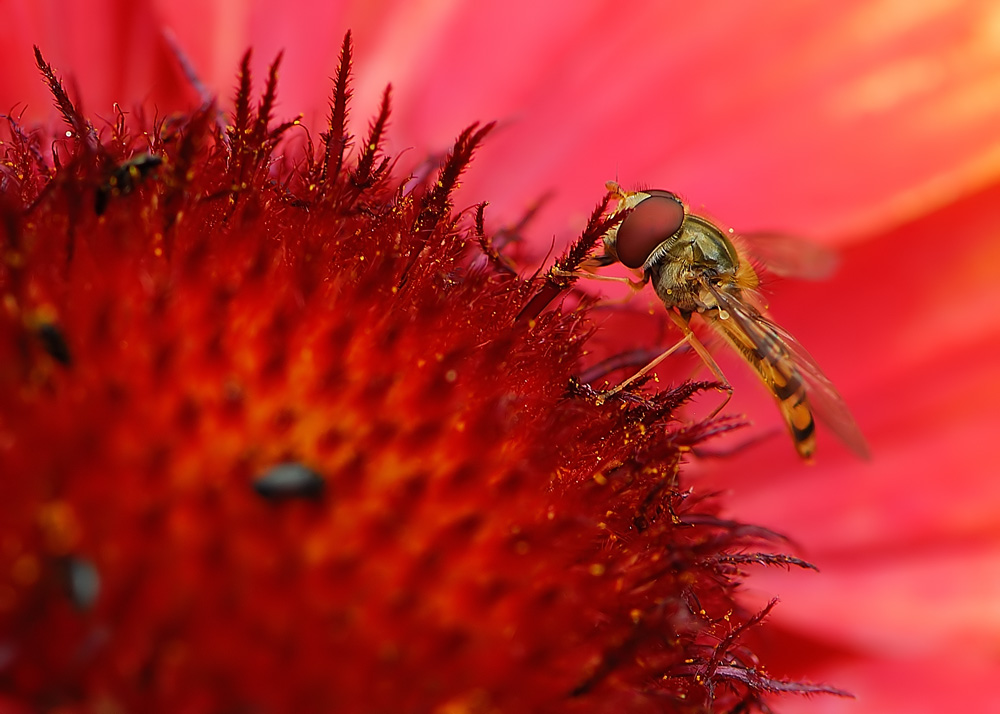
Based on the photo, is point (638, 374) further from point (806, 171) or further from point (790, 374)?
point (806, 171)

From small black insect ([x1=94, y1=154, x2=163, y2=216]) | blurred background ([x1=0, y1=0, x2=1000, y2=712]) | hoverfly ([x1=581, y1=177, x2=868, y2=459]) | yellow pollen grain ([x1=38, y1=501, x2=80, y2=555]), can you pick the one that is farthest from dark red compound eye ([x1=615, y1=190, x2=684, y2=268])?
yellow pollen grain ([x1=38, y1=501, x2=80, y2=555])

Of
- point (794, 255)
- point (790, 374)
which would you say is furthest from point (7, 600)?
point (794, 255)

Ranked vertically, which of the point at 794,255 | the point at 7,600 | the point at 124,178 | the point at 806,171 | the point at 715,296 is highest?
the point at 806,171

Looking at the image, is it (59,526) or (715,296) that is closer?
(59,526)

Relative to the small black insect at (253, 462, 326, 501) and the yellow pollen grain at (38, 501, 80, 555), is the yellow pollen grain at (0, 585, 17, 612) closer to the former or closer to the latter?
the yellow pollen grain at (38, 501, 80, 555)

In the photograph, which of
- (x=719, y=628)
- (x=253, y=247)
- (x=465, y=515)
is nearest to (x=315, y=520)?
(x=465, y=515)
